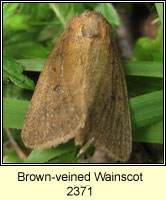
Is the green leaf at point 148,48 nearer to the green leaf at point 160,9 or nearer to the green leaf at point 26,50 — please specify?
the green leaf at point 160,9

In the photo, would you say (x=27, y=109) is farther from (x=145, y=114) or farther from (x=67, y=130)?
(x=145, y=114)

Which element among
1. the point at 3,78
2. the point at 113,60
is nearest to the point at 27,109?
the point at 3,78

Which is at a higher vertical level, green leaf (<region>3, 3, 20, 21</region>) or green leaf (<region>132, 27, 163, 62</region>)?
green leaf (<region>3, 3, 20, 21</region>)

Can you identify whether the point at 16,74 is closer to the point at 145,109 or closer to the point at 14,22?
the point at 14,22

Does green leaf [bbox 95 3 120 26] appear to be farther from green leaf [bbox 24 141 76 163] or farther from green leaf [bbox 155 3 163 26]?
green leaf [bbox 24 141 76 163]

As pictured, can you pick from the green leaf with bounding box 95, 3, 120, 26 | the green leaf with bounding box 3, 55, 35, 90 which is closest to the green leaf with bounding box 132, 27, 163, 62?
the green leaf with bounding box 95, 3, 120, 26

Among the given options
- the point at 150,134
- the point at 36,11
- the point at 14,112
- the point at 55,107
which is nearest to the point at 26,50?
the point at 36,11
